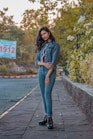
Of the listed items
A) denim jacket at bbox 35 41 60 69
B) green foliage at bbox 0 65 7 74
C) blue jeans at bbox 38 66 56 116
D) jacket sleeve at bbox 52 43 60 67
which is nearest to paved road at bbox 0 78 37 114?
blue jeans at bbox 38 66 56 116

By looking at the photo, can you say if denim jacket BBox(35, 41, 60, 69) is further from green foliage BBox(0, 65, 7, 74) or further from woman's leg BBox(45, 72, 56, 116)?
green foliage BBox(0, 65, 7, 74)

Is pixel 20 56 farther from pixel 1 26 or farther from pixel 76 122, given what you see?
pixel 76 122

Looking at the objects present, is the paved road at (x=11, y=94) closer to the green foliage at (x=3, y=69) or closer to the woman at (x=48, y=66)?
the woman at (x=48, y=66)

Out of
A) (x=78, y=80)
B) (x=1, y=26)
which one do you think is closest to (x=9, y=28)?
(x=1, y=26)

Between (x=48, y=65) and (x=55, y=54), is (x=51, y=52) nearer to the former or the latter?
(x=55, y=54)

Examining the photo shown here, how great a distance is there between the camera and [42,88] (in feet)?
21.5

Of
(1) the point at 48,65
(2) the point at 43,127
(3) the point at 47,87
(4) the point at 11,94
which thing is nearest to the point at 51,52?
(1) the point at 48,65

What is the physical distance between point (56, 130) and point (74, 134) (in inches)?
17.8

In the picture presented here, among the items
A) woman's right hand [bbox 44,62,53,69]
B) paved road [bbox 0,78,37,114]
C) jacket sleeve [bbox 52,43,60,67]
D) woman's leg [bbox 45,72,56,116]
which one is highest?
jacket sleeve [bbox 52,43,60,67]

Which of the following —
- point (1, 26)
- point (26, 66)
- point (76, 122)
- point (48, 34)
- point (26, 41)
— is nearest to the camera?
point (48, 34)

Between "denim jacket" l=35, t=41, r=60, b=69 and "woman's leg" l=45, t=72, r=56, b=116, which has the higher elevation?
"denim jacket" l=35, t=41, r=60, b=69

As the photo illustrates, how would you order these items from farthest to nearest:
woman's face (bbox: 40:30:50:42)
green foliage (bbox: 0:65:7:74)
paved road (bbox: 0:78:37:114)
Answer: green foliage (bbox: 0:65:7:74) → paved road (bbox: 0:78:37:114) → woman's face (bbox: 40:30:50:42)

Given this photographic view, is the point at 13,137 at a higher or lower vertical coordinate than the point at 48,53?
lower

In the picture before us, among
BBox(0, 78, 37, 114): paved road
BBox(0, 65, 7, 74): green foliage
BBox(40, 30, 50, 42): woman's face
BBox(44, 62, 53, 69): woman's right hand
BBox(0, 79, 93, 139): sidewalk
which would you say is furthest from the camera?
BBox(0, 65, 7, 74): green foliage
